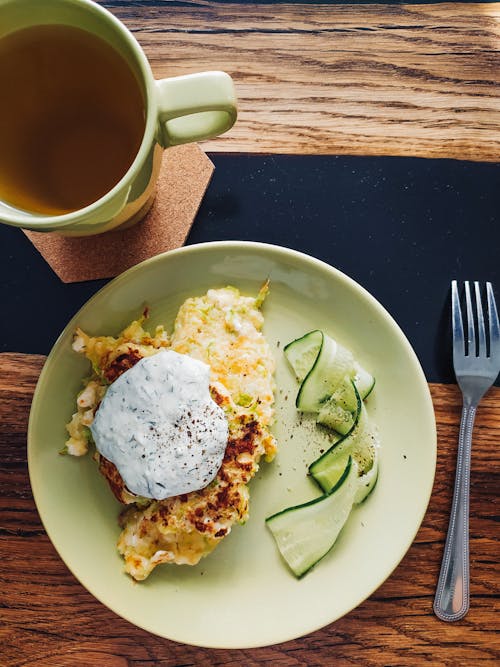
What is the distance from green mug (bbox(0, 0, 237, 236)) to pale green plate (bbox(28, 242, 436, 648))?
12.7 inches

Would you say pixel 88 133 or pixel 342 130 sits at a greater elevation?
pixel 88 133

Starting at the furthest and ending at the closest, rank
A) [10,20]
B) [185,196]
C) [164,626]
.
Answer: [185,196] < [164,626] < [10,20]

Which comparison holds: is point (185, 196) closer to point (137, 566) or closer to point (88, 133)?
point (88, 133)

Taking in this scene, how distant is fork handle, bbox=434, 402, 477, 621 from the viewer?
5.29ft

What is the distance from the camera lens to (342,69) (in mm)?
1713

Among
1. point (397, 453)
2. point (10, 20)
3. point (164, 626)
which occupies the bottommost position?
point (164, 626)

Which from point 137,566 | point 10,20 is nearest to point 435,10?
point 10,20

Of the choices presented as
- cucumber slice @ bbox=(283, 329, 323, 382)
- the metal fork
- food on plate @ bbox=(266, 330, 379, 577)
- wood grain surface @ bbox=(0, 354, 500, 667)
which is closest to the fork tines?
the metal fork

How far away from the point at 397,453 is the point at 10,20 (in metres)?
1.20

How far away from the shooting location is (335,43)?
5.63ft

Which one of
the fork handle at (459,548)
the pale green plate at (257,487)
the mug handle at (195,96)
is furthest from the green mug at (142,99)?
the fork handle at (459,548)

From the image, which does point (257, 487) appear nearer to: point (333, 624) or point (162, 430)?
point (162, 430)

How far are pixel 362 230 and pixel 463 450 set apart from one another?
1.96ft

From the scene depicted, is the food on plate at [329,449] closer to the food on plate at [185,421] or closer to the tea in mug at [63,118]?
the food on plate at [185,421]
